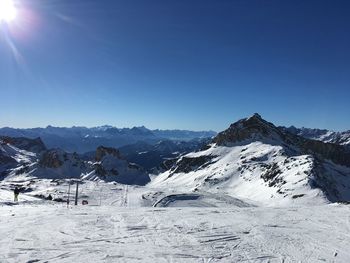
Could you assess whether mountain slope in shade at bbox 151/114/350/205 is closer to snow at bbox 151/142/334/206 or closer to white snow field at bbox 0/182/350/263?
snow at bbox 151/142/334/206

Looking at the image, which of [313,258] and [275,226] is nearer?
[313,258]

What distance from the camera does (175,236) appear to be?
2248cm

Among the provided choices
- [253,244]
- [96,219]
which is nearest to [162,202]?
[96,219]

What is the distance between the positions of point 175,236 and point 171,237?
0.34 meters

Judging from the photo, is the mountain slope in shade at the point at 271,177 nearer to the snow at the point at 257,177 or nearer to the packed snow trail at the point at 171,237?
the snow at the point at 257,177

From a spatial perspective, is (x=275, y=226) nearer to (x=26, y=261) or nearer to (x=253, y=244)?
(x=253, y=244)

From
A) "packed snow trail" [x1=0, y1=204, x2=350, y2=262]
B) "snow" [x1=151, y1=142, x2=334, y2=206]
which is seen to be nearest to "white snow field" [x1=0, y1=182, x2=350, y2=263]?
"packed snow trail" [x1=0, y1=204, x2=350, y2=262]

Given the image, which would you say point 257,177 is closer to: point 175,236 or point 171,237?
point 175,236

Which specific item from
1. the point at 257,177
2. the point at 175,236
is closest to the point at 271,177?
the point at 257,177

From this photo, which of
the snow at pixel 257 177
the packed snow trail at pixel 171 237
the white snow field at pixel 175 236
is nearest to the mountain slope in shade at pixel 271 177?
the snow at pixel 257 177

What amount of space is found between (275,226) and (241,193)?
10126 centimetres

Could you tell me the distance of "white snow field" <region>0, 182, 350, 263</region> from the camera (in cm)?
1842

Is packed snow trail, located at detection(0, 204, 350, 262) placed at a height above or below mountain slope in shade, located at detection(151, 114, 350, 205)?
below

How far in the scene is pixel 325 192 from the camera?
9075 cm
